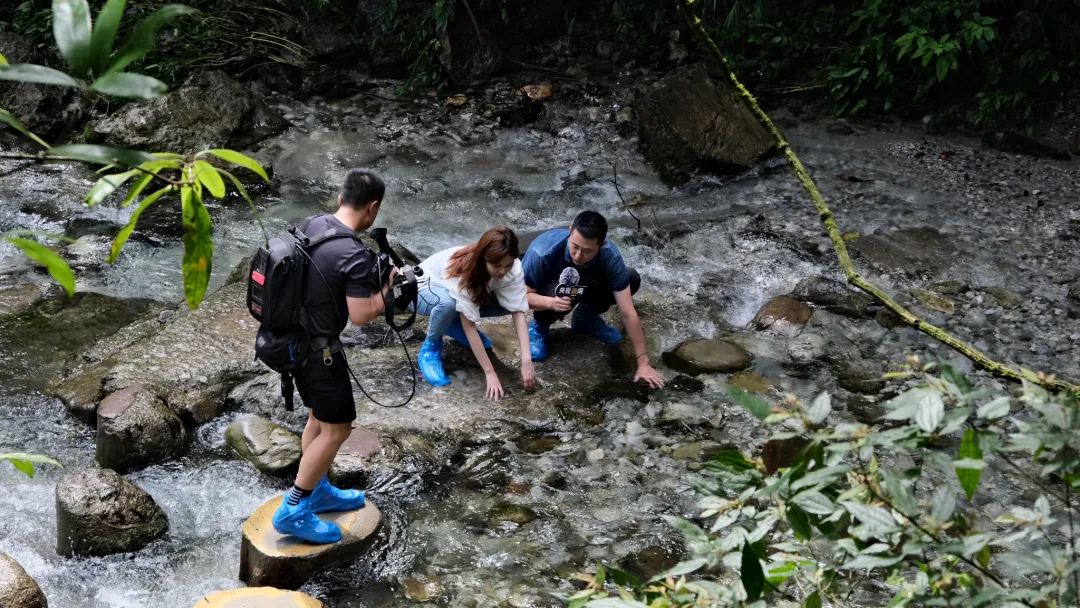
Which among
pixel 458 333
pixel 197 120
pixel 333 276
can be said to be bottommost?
pixel 458 333

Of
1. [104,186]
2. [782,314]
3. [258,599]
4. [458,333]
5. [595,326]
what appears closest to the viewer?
[104,186]

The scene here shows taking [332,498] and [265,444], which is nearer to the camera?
[332,498]

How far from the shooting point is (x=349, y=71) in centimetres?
1054

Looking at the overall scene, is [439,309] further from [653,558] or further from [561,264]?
[653,558]

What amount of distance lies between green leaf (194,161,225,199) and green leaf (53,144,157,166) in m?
0.12

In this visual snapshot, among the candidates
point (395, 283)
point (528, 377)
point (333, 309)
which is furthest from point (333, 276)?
point (528, 377)

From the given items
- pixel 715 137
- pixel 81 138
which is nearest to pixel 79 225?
pixel 81 138

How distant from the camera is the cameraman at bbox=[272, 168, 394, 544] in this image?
131 inches

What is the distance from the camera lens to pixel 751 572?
166cm

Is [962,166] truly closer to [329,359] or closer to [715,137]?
[715,137]

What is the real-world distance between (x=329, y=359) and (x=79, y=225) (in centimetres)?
509

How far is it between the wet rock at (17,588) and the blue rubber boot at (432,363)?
2.29m

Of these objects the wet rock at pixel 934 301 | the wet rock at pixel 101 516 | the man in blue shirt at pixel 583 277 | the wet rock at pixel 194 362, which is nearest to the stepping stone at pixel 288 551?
the wet rock at pixel 101 516

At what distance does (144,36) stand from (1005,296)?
6.42 metres
